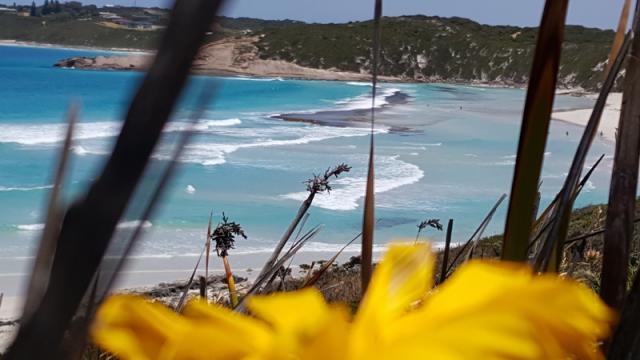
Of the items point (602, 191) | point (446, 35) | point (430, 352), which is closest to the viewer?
point (430, 352)

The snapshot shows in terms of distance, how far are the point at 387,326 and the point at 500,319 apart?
0.10 ft

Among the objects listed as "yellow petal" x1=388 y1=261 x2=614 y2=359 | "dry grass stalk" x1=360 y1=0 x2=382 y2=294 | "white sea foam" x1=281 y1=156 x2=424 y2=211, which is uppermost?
"yellow petal" x1=388 y1=261 x2=614 y2=359

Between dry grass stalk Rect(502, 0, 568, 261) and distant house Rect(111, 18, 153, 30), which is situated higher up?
distant house Rect(111, 18, 153, 30)

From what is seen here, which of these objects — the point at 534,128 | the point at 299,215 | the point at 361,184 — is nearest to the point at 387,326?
the point at 534,128

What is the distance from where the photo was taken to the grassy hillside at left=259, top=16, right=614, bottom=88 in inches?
2061

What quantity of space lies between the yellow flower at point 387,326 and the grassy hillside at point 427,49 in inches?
2007

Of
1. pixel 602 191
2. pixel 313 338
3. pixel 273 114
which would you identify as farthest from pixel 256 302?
pixel 273 114

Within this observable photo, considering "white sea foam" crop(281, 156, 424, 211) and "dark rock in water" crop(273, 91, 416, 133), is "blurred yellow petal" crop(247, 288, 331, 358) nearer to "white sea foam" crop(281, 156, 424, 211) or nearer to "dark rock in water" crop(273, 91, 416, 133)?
"white sea foam" crop(281, 156, 424, 211)

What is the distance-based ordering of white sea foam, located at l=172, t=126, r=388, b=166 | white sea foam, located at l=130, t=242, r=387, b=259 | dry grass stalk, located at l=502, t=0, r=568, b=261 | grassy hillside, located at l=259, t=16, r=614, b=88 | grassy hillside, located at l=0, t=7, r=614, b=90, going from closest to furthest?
dry grass stalk, located at l=502, t=0, r=568, b=261 → white sea foam, located at l=130, t=242, r=387, b=259 → white sea foam, located at l=172, t=126, r=388, b=166 → grassy hillside, located at l=0, t=7, r=614, b=90 → grassy hillside, located at l=259, t=16, r=614, b=88

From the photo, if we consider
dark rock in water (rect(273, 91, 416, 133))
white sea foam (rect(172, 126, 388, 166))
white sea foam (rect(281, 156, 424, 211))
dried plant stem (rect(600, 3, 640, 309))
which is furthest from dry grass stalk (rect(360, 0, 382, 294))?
dark rock in water (rect(273, 91, 416, 133))

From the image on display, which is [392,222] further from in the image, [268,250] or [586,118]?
[586,118]

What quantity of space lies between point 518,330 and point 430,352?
0.02 m

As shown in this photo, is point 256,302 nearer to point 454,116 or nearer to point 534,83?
point 534,83

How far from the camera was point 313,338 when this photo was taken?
0.49 feet
